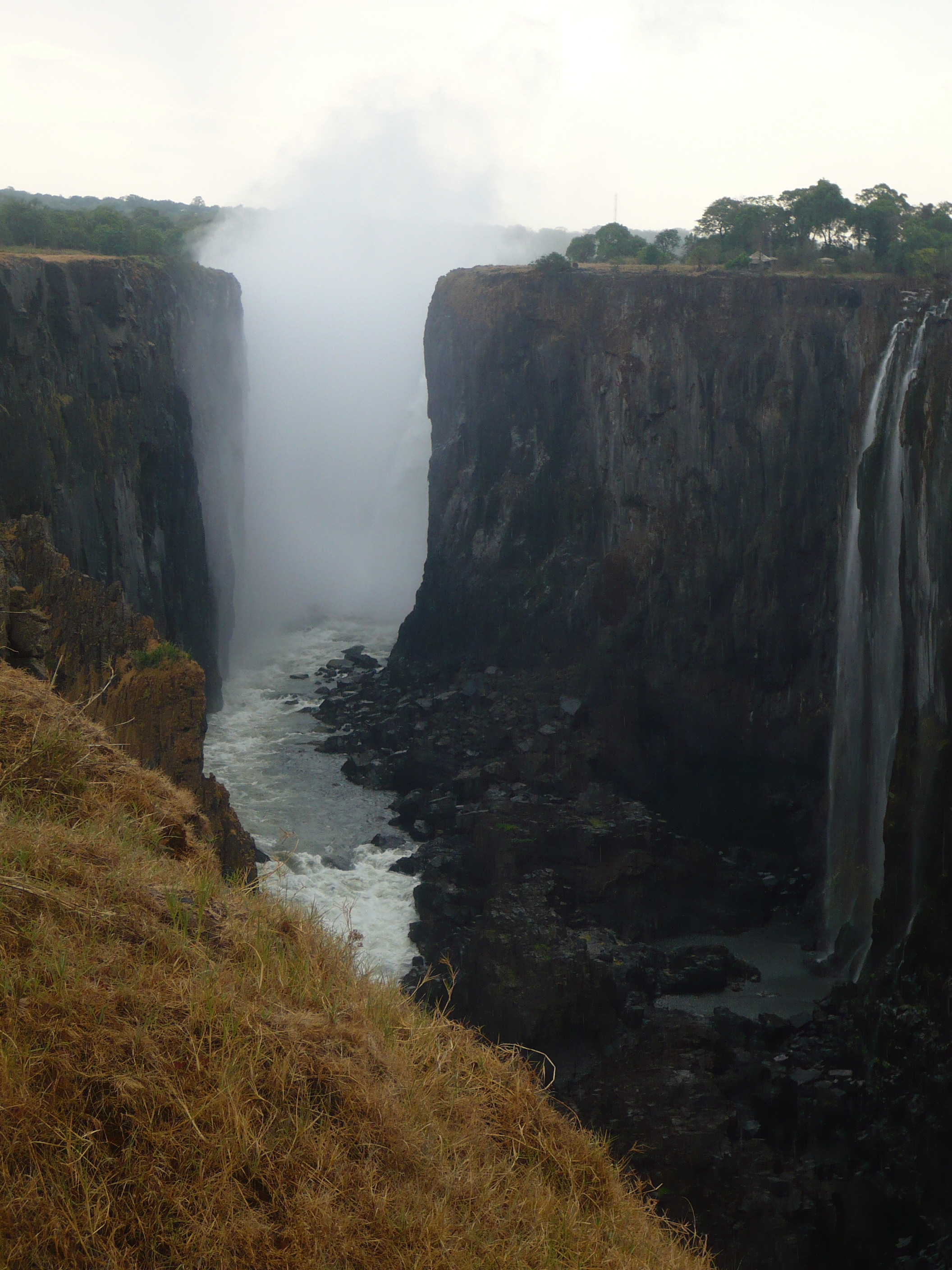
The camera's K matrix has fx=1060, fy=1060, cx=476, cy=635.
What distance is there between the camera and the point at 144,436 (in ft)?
96.1

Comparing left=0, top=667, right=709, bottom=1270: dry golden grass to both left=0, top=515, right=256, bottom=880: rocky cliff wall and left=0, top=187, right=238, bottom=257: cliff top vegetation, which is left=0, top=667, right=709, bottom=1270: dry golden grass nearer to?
left=0, top=515, right=256, bottom=880: rocky cliff wall

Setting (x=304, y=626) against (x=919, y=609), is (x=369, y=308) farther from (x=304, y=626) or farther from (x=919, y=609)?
(x=919, y=609)

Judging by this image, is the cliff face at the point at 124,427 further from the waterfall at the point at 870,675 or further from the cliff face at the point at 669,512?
the waterfall at the point at 870,675

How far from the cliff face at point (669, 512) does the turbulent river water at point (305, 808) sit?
18.3 feet

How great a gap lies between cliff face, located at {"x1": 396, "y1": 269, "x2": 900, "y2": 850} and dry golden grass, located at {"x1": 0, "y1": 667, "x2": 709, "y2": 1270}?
21.0m

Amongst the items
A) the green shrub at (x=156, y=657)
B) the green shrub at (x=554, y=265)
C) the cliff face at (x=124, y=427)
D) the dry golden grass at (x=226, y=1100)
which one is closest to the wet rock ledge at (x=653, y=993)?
the dry golden grass at (x=226, y=1100)

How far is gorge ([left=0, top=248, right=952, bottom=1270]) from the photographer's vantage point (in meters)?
15.9

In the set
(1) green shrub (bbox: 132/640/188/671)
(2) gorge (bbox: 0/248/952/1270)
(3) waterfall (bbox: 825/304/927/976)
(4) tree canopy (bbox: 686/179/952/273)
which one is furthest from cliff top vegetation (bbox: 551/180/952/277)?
(1) green shrub (bbox: 132/640/188/671)

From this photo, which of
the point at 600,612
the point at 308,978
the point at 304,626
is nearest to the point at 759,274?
the point at 600,612

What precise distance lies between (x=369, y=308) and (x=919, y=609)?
5217 centimetres

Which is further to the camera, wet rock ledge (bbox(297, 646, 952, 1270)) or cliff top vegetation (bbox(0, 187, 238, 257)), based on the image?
cliff top vegetation (bbox(0, 187, 238, 257))

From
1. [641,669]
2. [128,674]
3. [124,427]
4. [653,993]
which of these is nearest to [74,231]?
[124,427]

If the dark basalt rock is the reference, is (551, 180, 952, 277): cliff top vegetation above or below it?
above

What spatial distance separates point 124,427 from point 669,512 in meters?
15.4
